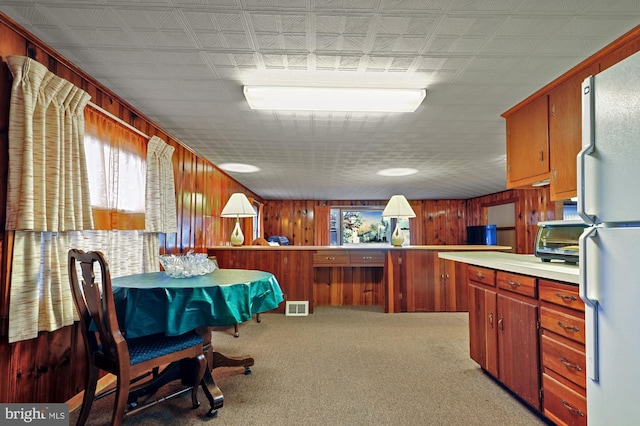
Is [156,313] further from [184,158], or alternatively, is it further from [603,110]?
[184,158]

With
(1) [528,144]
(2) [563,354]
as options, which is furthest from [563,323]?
(1) [528,144]

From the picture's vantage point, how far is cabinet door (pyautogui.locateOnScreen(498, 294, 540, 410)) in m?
1.75

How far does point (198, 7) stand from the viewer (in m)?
1.47

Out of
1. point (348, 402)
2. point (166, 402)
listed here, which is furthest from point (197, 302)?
point (348, 402)

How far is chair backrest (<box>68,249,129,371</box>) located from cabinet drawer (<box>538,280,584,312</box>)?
83.5 inches

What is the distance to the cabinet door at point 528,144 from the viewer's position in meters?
Result: 2.29

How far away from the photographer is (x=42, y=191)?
1.66 meters

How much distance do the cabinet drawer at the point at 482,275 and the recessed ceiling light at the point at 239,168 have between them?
3387 mm

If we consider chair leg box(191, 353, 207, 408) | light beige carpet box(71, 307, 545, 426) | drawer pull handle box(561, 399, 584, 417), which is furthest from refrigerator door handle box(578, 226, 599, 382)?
chair leg box(191, 353, 207, 408)

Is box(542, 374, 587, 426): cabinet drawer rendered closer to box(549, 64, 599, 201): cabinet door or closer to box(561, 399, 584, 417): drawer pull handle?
box(561, 399, 584, 417): drawer pull handle

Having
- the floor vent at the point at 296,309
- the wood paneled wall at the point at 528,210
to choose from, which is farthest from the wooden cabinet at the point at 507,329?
the wood paneled wall at the point at 528,210

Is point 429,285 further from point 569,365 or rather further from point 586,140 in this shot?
point 586,140

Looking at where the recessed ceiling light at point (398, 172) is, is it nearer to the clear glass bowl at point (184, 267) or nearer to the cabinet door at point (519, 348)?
the cabinet door at point (519, 348)

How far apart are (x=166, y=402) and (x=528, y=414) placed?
Answer: 211 cm
